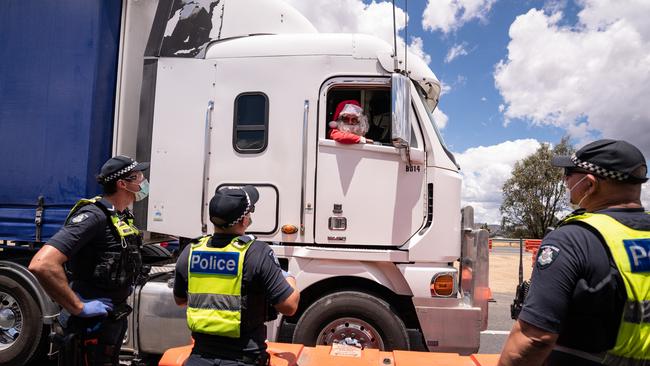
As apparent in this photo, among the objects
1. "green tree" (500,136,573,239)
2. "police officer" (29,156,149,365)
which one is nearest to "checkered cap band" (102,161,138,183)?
"police officer" (29,156,149,365)

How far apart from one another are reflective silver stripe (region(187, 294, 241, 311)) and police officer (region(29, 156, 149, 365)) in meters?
0.76

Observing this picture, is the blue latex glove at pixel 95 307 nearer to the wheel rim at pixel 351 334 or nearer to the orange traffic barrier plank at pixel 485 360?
the wheel rim at pixel 351 334

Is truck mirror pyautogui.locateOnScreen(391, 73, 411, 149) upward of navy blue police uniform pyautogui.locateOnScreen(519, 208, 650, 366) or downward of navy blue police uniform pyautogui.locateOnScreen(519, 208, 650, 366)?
upward

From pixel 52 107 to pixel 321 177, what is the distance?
2.57 m

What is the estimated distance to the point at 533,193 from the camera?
108ft

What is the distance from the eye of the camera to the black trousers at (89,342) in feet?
7.78

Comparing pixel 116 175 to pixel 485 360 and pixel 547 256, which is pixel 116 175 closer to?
pixel 547 256

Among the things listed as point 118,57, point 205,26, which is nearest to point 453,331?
point 205,26

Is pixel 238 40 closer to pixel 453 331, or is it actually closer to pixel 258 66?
pixel 258 66

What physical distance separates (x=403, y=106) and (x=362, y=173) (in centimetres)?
64

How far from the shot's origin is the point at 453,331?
134 inches

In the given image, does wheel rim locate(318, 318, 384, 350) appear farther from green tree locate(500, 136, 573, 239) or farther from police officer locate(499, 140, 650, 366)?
green tree locate(500, 136, 573, 239)

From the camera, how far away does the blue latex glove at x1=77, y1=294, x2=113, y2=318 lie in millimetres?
2319

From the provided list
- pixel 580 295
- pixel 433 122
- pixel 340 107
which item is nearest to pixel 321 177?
pixel 340 107
